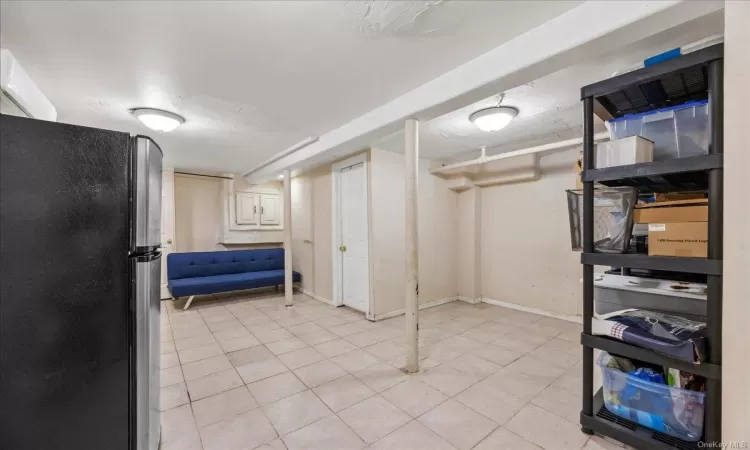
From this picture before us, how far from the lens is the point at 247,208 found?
6.29 metres

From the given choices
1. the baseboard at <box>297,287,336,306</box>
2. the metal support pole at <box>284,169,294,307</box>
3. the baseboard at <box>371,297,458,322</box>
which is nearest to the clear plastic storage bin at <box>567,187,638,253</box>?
the baseboard at <box>371,297,458,322</box>

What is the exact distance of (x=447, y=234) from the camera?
16.1ft

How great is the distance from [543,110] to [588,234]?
177 cm

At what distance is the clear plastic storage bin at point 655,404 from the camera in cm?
140

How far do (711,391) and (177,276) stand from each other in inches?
244

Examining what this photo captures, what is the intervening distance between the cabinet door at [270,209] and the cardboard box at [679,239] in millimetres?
6386

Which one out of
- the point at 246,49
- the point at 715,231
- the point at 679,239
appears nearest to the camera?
the point at 715,231

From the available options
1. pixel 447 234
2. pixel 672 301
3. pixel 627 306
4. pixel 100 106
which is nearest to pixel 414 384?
pixel 627 306

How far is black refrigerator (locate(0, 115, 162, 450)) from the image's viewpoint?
101 centimetres

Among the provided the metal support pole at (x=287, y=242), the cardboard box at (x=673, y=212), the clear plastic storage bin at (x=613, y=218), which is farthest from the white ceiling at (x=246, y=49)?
the metal support pole at (x=287, y=242)

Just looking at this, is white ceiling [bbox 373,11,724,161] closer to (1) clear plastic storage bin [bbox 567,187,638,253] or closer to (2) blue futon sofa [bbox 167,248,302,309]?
(1) clear plastic storage bin [bbox 567,187,638,253]

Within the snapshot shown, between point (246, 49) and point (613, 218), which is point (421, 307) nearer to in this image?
point (613, 218)

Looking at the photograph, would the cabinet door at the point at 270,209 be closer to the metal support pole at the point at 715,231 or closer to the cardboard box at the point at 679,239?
the cardboard box at the point at 679,239

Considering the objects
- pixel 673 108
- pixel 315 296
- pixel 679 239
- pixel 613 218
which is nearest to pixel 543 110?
pixel 673 108
